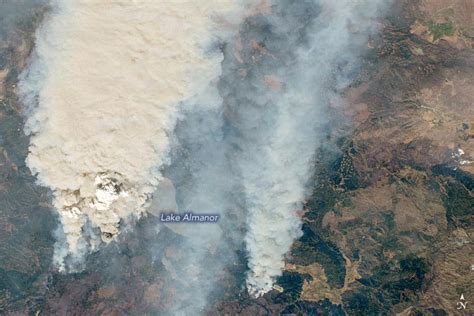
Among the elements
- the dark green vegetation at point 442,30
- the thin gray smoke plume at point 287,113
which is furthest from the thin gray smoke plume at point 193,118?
the dark green vegetation at point 442,30

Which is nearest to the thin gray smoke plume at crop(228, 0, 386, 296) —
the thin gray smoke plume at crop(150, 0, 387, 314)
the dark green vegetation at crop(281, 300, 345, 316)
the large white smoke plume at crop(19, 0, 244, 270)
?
the thin gray smoke plume at crop(150, 0, 387, 314)

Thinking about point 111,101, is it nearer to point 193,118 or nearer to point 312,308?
point 193,118

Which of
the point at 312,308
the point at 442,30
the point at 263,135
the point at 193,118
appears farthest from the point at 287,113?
the point at 312,308

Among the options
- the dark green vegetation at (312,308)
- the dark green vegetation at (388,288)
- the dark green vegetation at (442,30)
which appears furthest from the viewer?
the dark green vegetation at (442,30)

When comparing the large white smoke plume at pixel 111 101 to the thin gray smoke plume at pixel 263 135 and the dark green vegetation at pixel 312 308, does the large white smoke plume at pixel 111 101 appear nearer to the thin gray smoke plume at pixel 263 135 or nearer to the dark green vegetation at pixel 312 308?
the thin gray smoke plume at pixel 263 135

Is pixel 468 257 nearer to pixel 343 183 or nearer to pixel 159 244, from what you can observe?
pixel 343 183

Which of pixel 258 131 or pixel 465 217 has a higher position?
pixel 258 131

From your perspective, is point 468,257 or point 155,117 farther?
point 155,117

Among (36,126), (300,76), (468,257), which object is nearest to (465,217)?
(468,257)
